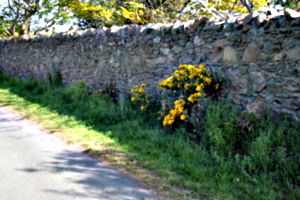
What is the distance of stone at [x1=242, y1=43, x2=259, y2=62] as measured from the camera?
5.22 m

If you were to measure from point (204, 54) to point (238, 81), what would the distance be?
39.4 inches

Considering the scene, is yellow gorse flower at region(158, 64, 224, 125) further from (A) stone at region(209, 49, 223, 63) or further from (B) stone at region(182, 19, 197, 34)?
(B) stone at region(182, 19, 197, 34)

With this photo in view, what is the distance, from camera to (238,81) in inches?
219

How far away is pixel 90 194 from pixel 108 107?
159 inches

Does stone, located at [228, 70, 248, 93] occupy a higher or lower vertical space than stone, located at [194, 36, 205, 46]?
lower

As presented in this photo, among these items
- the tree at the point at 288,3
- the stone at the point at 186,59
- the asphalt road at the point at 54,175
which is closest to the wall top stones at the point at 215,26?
the stone at the point at 186,59

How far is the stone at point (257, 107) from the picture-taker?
16.8ft

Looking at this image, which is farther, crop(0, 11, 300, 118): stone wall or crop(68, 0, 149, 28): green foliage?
crop(68, 0, 149, 28): green foliage

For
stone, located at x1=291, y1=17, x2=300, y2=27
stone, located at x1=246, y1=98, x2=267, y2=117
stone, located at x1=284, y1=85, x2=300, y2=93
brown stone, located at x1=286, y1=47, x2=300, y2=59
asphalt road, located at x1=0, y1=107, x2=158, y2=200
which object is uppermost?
stone, located at x1=291, y1=17, x2=300, y2=27

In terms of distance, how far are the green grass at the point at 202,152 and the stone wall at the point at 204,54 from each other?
540 millimetres

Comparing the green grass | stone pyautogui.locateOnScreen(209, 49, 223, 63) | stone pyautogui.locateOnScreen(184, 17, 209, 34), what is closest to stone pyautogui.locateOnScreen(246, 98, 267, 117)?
the green grass

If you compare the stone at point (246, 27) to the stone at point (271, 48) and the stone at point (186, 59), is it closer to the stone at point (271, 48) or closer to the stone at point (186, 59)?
the stone at point (271, 48)

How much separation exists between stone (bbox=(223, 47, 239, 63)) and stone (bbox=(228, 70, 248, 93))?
0.23 metres

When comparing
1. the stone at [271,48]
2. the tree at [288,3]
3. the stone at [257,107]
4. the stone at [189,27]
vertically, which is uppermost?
the tree at [288,3]
